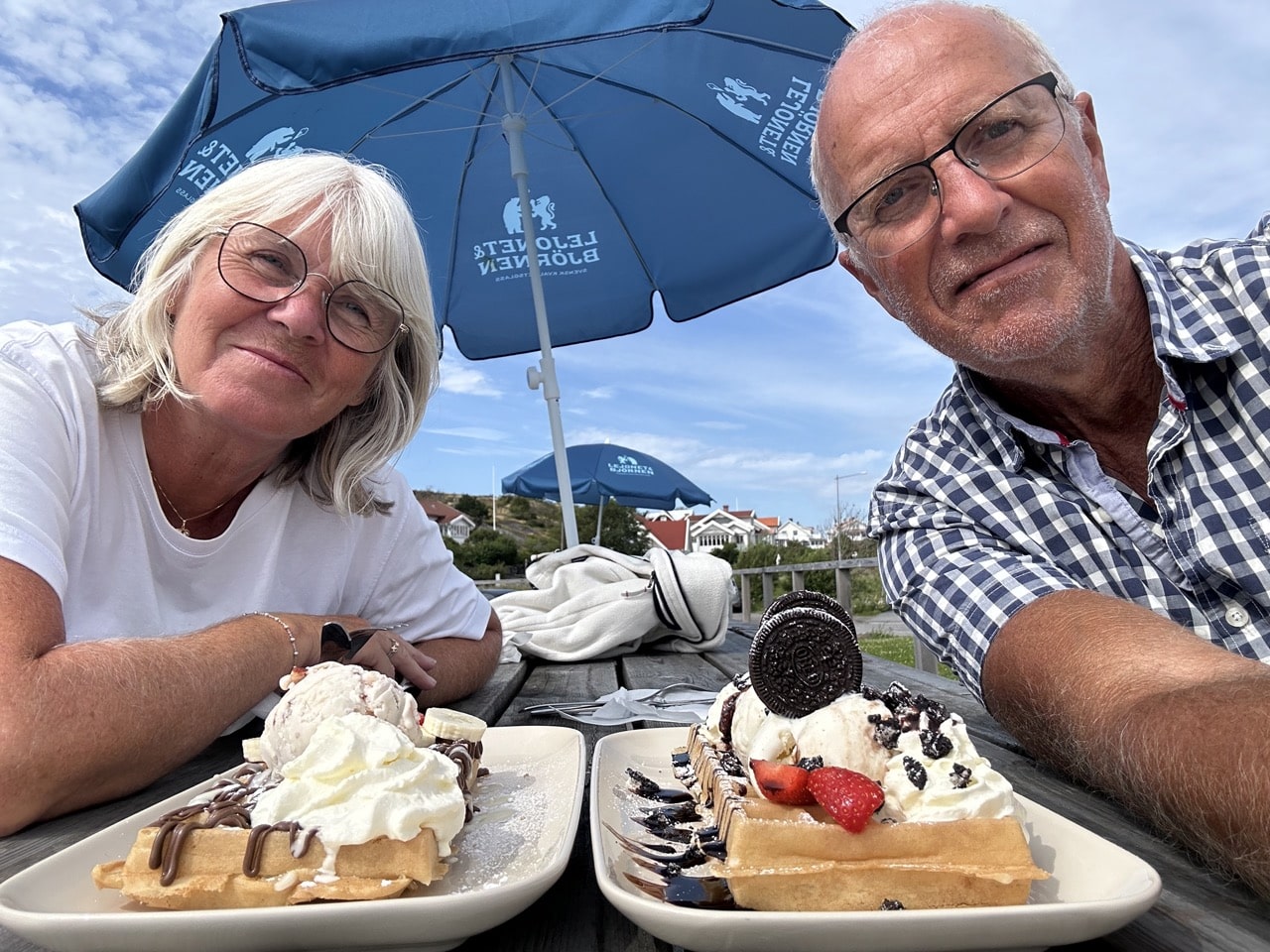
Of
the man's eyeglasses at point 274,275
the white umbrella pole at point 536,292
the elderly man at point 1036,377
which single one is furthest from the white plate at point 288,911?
the white umbrella pole at point 536,292

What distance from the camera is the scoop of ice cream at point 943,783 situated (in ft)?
3.20

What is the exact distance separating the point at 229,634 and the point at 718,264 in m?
3.95

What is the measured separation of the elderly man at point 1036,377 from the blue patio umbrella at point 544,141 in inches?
49.5

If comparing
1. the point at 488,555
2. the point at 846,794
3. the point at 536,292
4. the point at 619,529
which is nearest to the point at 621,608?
the point at 536,292

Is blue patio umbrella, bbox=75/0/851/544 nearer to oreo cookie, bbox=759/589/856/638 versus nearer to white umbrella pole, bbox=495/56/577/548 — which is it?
white umbrella pole, bbox=495/56/577/548

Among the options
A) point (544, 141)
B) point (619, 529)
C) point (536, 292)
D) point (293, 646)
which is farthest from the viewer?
point (619, 529)

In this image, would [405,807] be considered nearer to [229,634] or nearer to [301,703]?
[301,703]

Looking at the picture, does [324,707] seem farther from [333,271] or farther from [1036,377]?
[1036,377]

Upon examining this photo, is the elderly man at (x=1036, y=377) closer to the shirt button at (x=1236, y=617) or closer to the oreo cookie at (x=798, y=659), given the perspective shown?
the shirt button at (x=1236, y=617)

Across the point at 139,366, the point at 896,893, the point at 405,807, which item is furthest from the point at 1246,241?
the point at 139,366

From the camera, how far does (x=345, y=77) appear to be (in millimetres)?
2996

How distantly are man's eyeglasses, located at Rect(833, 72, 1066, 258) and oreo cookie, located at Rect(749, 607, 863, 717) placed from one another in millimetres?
1391

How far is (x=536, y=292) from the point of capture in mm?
4906

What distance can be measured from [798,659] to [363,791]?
0.66 m
